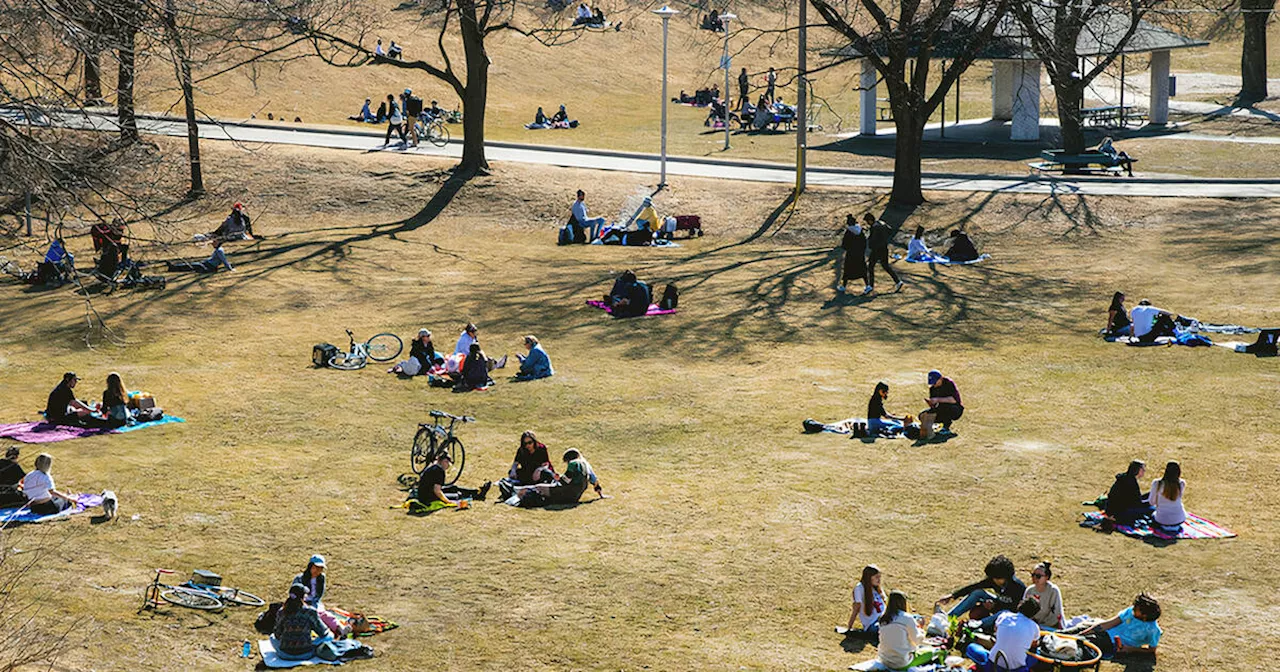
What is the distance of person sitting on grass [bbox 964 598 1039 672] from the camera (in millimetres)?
12000

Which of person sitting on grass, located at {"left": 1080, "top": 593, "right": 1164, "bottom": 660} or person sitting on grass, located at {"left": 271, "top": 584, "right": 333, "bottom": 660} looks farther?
person sitting on grass, located at {"left": 271, "top": 584, "right": 333, "bottom": 660}

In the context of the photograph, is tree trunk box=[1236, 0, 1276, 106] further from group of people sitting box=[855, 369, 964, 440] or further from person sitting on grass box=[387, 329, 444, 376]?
person sitting on grass box=[387, 329, 444, 376]

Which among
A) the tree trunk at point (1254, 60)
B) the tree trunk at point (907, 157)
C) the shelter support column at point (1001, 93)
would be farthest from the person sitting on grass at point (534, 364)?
the tree trunk at point (1254, 60)

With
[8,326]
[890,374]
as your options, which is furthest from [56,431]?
[890,374]

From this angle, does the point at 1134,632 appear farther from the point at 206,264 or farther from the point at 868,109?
the point at 868,109

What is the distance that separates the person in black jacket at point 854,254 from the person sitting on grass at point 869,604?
16642 mm

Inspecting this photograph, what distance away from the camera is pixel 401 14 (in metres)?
68.9

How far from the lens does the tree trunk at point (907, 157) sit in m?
36.2

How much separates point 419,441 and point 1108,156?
3021cm

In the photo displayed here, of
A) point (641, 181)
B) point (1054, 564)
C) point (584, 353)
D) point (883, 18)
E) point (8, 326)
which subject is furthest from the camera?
point (641, 181)

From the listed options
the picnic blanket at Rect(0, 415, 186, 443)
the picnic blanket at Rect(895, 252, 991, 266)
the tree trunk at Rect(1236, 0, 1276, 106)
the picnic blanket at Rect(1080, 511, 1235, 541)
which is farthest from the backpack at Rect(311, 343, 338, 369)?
the tree trunk at Rect(1236, 0, 1276, 106)

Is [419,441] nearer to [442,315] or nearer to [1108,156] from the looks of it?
[442,315]

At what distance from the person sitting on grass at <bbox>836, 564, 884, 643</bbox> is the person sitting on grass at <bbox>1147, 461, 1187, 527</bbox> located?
422cm

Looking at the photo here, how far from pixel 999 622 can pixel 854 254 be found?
17.8 metres
